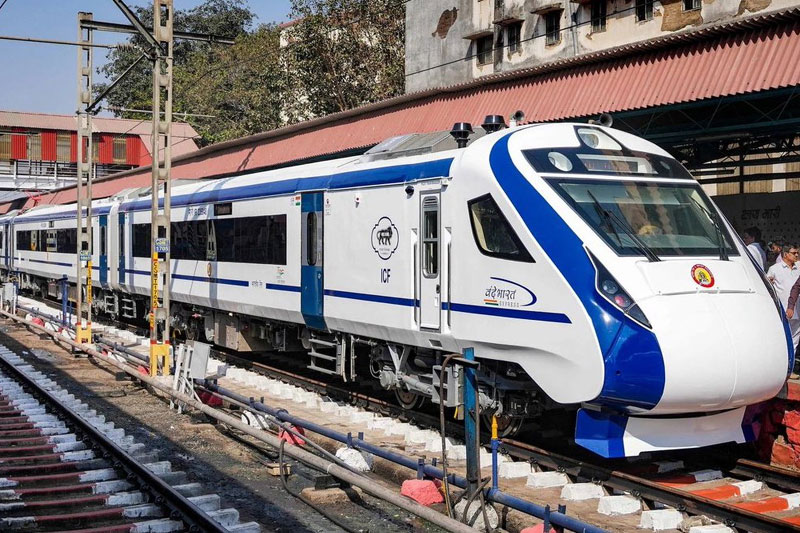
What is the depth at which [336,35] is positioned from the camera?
37938 mm

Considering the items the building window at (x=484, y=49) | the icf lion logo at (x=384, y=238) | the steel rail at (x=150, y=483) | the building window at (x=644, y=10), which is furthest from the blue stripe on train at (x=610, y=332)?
the building window at (x=484, y=49)

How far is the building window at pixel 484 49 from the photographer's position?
33438 mm

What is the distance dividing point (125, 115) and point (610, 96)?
226ft

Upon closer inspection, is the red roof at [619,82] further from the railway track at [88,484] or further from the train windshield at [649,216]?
the railway track at [88,484]

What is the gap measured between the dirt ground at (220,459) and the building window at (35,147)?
153 ft

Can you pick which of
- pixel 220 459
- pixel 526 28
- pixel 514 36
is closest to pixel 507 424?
pixel 220 459

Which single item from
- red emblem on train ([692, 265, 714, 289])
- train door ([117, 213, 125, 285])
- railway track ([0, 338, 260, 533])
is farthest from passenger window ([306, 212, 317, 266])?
train door ([117, 213, 125, 285])

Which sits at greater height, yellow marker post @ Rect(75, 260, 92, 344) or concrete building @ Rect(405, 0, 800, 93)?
concrete building @ Rect(405, 0, 800, 93)

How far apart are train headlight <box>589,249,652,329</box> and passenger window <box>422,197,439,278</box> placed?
2.50 m

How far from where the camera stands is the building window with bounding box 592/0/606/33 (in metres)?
28.8

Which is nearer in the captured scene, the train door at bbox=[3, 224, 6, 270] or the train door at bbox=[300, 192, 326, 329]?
the train door at bbox=[300, 192, 326, 329]

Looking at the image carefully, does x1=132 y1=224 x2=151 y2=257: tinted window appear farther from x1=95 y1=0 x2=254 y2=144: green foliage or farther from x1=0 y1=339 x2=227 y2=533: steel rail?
x1=95 y1=0 x2=254 y2=144: green foliage

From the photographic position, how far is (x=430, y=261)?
406 inches

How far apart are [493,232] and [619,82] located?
16.9 ft
